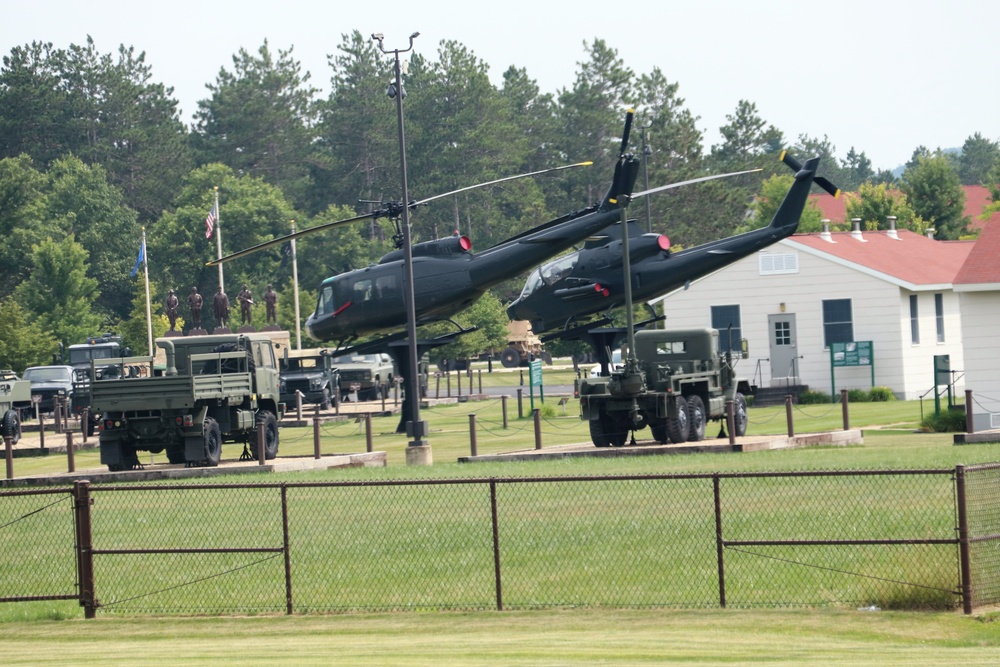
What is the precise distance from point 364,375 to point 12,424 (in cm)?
1964

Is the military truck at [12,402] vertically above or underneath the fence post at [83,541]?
above

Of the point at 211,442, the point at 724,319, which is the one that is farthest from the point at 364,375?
the point at 211,442

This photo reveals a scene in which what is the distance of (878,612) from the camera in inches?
489

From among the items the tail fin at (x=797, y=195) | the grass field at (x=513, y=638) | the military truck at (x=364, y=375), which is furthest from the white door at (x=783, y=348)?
the grass field at (x=513, y=638)

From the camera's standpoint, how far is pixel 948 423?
29750 millimetres

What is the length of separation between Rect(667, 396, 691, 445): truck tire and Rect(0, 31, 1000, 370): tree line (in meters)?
62.1

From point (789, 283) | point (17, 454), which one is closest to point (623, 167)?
point (789, 283)

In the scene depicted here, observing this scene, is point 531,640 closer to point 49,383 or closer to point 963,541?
point 963,541

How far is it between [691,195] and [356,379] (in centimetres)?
4697

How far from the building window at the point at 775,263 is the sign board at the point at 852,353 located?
290 cm

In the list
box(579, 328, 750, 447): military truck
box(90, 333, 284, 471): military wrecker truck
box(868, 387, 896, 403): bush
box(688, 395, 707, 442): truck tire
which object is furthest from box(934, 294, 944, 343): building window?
box(90, 333, 284, 471): military wrecker truck

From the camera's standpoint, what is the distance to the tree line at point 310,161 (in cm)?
9981

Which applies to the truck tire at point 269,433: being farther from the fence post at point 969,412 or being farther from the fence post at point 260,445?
the fence post at point 969,412

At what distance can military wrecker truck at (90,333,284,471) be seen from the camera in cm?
2750
